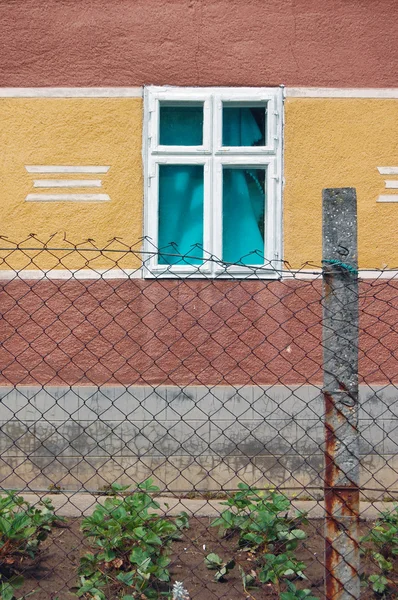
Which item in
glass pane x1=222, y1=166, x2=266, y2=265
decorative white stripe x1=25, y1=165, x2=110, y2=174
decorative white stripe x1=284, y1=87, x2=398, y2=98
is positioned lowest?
glass pane x1=222, y1=166, x2=266, y2=265

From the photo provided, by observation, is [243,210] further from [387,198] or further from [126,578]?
[126,578]

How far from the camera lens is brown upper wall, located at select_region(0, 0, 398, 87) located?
19.1 ft

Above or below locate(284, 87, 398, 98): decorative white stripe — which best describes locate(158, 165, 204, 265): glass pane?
below

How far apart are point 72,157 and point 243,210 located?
4.37 feet

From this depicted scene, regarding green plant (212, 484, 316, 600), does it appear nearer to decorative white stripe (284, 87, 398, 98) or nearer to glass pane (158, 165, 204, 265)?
glass pane (158, 165, 204, 265)

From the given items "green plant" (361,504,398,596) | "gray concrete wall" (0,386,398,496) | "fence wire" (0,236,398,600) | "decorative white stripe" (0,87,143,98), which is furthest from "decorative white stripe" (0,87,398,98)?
"green plant" (361,504,398,596)

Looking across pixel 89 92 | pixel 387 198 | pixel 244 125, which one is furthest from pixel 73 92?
pixel 387 198

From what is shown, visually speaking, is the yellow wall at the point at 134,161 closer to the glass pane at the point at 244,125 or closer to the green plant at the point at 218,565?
the glass pane at the point at 244,125

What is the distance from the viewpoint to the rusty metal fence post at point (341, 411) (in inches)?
101

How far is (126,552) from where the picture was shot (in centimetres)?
362

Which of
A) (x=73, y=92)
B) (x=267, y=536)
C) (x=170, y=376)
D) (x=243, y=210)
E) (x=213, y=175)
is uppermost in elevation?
(x=73, y=92)

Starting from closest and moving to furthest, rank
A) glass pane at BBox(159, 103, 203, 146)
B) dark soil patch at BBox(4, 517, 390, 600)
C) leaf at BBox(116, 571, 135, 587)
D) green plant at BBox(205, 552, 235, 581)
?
leaf at BBox(116, 571, 135, 587) → dark soil patch at BBox(4, 517, 390, 600) → green plant at BBox(205, 552, 235, 581) → glass pane at BBox(159, 103, 203, 146)

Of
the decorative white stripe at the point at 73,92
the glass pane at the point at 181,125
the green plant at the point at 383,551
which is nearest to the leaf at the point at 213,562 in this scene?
the green plant at the point at 383,551

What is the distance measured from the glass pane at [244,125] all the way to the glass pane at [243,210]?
0.70 ft
